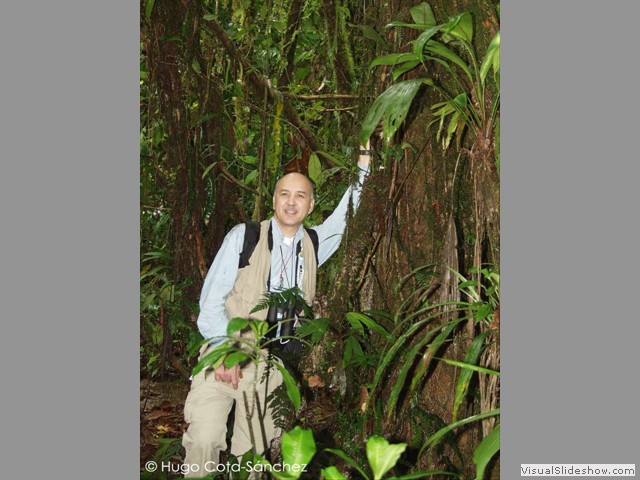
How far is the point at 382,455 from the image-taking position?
1467mm

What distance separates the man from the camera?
218 cm

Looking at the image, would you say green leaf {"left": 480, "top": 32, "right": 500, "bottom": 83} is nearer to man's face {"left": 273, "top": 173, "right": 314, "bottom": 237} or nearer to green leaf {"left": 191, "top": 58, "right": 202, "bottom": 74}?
man's face {"left": 273, "top": 173, "right": 314, "bottom": 237}

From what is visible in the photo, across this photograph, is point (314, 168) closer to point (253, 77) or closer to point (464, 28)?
point (253, 77)

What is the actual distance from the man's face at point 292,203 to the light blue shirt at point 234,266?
0.9 inches

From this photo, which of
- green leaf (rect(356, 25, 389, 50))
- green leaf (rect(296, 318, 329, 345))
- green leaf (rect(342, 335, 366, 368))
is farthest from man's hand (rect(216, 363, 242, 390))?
green leaf (rect(356, 25, 389, 50))

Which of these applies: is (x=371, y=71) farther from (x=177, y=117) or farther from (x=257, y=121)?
(x=177, y=117)

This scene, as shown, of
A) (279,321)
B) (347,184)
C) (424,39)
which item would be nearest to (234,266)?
(279,321)

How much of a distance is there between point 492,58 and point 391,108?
29 centimetres

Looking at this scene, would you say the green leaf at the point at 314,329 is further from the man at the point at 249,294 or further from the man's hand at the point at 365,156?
the man's hand at the point at 365,156

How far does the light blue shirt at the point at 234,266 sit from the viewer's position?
7.37 feet

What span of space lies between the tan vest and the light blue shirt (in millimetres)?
19

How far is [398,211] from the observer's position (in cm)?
236

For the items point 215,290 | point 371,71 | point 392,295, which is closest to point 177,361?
point 215,290

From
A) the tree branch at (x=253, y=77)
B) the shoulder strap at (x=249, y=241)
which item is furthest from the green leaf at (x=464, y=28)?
the shoulder strap at (x=249, y=241)
